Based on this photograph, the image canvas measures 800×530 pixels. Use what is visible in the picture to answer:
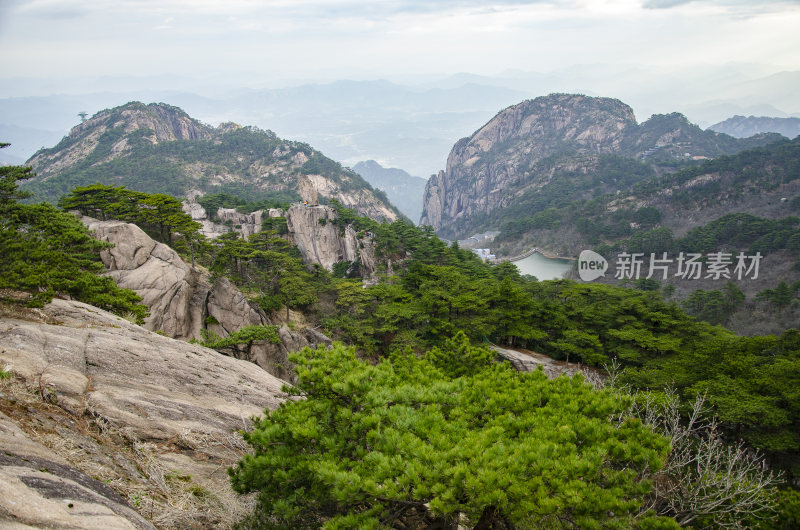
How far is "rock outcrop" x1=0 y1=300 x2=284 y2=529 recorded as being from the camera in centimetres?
398

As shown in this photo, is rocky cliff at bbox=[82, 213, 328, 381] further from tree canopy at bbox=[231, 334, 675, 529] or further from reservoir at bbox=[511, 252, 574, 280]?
reservoir at bbox=[511, 252, 574, 280]

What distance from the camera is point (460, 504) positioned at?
4.20 metres

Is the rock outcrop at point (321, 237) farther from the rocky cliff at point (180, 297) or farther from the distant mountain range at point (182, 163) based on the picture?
the distant mountain range at point (182, 163)

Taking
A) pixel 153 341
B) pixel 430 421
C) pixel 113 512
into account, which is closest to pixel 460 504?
pixel 430 421

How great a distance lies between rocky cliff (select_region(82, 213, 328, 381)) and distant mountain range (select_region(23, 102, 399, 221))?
44.5 m

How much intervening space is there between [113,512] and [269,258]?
20.1 meters

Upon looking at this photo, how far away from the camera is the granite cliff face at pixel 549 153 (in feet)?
308

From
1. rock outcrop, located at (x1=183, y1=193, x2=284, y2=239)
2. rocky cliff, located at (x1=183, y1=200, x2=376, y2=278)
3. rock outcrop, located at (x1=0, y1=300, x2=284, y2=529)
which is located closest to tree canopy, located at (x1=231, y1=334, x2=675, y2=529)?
rock outcrop, located at (x1=0, y1=300, x2=284, y2=529)

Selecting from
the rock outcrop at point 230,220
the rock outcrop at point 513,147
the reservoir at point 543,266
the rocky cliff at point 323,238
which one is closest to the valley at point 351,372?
the rocky cliff at point 323,238

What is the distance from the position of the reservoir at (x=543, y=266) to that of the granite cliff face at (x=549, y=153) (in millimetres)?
24888

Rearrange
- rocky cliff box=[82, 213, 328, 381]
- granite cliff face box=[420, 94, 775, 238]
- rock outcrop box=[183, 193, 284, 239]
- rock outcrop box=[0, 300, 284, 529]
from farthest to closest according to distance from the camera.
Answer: granite cliff face box=[420, 94, 775, 238]
rock outcrop box=[183, 193, 284, 239]
rocky cliff box=[82, 213, 328, 381]
rock outcrop box=[0, 300, 284, 529]

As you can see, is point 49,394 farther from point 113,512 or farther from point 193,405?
point 113,512

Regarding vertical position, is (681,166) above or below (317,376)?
above

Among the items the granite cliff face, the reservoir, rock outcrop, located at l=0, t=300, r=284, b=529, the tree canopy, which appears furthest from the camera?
the granite cliff face
